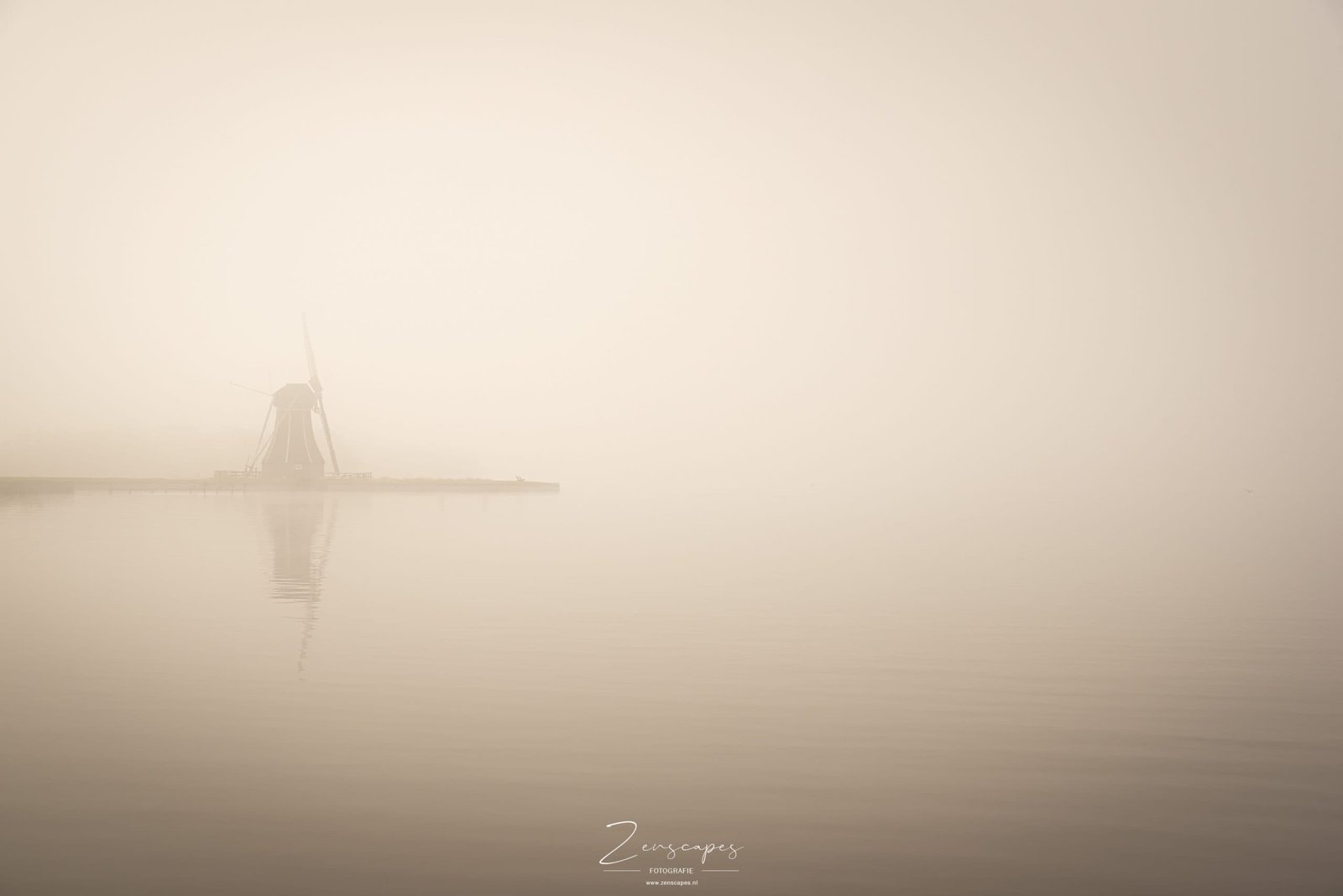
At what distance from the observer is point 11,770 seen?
40.7 feet

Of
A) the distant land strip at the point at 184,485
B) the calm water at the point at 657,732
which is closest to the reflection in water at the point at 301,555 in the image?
the calm water at the point at 657,732

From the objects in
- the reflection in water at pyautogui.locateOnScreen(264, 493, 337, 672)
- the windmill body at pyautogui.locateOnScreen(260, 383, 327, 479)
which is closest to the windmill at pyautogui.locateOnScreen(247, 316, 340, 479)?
the windmill body at pyautogui.locateOnScreen(260, 383, 327, 479)

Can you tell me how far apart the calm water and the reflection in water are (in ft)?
1.19

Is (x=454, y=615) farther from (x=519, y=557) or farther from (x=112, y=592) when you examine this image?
(x=519, y=557)

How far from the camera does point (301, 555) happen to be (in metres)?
42.4

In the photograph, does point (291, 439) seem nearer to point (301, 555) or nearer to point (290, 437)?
point (290, 437)

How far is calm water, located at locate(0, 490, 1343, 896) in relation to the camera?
10.2 metres

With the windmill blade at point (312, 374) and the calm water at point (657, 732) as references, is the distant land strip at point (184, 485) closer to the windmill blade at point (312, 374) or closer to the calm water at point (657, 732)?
the windmill blade at point (312, 374)

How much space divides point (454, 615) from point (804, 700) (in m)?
12.1

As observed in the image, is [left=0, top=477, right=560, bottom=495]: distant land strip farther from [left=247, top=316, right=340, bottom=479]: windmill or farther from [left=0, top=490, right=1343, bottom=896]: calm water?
[left=0, top=490, right=1343, bottom=896]: calm water

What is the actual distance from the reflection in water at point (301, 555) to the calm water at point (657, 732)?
361 mm

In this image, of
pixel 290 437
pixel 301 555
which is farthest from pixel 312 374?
pixel 301 555

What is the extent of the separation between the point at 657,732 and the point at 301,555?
3124cm

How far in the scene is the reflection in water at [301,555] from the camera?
89.8 feet
